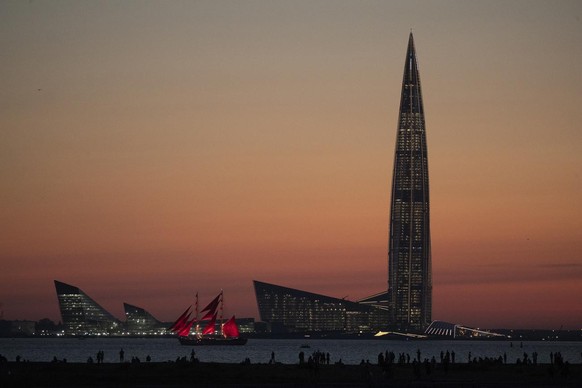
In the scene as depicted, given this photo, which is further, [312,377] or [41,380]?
[312,377]

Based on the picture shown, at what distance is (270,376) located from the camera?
7819 cm

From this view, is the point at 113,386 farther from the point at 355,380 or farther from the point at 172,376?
the point at 355,380

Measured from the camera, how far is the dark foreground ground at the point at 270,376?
68.9 m

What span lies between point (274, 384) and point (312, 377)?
9164 mm

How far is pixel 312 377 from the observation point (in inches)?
3014

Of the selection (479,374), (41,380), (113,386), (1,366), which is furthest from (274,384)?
(1,366)

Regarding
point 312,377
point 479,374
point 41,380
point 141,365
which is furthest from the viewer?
point 141,365

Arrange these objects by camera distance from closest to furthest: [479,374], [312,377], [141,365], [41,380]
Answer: [41,380]
[312,377]
[479,374]
[141,365]

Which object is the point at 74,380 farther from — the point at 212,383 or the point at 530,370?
the point at 530,370

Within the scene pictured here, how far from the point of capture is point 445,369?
81.0 metres

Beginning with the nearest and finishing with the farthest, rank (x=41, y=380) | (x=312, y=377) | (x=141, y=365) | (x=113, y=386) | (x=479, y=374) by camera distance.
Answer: (x=113, y=386) → (x=41, y=380) → (x=312, y=377) → (x=479, y=374) → (x=141, y=365)

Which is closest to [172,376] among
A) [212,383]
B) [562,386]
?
[212,383]

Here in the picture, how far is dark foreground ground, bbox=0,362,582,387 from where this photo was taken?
68875mm

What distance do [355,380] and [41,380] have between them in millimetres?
20758
